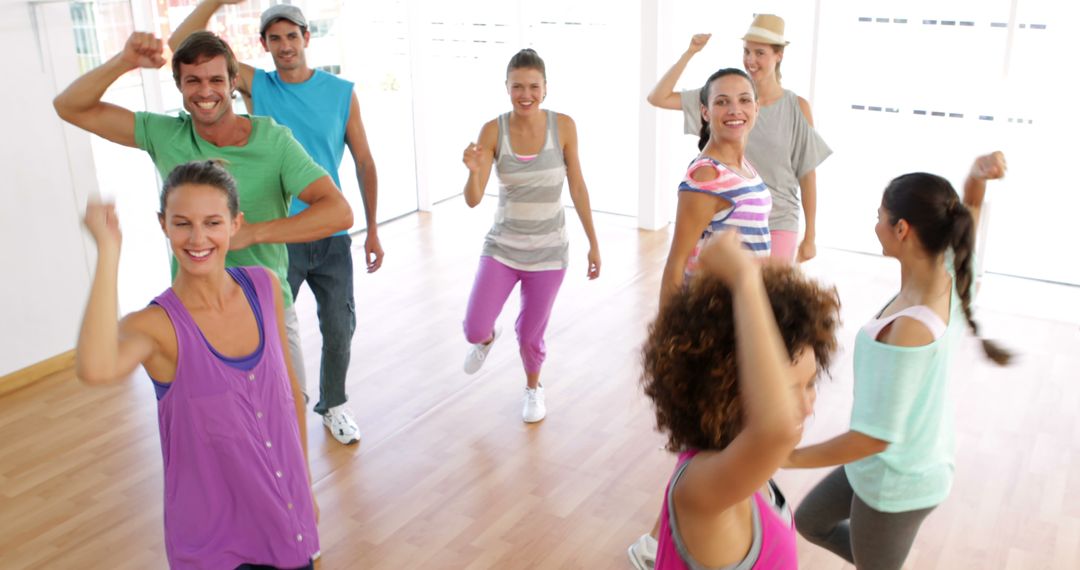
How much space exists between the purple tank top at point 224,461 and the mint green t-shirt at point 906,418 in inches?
49.6

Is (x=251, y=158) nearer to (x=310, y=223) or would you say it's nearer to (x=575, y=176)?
(x=310, y=223)

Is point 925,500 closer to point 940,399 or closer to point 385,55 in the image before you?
point 940,399

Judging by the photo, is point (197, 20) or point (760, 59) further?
point (760, 59)

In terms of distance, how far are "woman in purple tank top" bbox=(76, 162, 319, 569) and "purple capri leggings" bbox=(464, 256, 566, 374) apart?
73.0 inches

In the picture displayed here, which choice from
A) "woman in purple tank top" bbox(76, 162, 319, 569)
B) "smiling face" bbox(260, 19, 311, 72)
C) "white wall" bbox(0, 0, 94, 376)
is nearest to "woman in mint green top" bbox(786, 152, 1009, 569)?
"woman in purple tank top" bbox(76, 162, 319, 569)

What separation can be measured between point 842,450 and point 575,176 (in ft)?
7.06

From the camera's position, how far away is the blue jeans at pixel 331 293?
12.8 feet

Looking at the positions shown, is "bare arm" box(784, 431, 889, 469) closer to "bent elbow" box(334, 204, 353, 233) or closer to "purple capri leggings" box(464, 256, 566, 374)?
"bent elbow" box(334, 204, 353, 233)

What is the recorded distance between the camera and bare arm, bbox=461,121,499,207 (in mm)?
3768

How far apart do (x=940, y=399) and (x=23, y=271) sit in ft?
13.7

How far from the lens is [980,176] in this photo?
2588 millimetres

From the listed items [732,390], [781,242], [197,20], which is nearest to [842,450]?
[732,390]

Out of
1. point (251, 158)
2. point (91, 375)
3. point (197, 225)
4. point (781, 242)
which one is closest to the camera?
point (91, 375)

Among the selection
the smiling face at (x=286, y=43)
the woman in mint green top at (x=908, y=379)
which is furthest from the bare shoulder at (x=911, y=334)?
the smiling face at (x=286, y=43)
